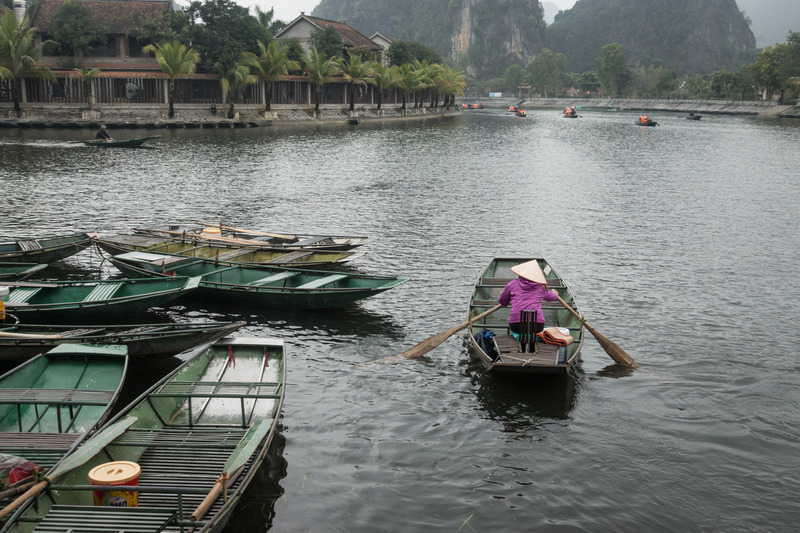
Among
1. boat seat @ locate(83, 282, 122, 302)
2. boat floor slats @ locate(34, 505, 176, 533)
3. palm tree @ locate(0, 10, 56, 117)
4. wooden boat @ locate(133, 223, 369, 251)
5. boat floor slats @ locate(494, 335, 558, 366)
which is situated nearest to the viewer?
boat floor slats @ locate(34, 505, 176, 533)

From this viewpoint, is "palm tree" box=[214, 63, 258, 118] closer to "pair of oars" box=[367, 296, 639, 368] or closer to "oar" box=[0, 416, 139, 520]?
"pair of oars" box=[367, 296, 639, 368]

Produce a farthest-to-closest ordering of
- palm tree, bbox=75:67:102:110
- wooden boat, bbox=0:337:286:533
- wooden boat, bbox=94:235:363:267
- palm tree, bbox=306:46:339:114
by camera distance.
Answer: palm tree, bbox=306:46:339:114 → palm tree, bbox=75:67:102:110 → wooden boat, bbox=94:235:363:267 → wooden boat, bbox=0:337:286:533

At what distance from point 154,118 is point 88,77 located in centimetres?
→ 709

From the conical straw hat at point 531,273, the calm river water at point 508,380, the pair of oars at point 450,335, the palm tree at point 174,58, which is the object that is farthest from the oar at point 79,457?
the palm tree at point 174,58

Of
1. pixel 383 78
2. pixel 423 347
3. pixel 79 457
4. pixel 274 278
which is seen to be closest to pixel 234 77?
pixel 383 78

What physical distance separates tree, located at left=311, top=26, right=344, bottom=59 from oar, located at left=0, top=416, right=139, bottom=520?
279 feet

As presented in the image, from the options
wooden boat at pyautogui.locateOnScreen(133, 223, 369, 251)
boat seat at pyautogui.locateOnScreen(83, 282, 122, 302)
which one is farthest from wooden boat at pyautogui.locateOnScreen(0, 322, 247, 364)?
wooden boat at pyautogui.locateOnScreen(133, 223, 369, 251)

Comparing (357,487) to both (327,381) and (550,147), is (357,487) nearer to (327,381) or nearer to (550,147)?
(327,381)

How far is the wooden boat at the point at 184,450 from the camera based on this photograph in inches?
311

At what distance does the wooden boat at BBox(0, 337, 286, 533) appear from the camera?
25.9ft

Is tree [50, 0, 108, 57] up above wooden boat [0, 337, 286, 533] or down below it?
above

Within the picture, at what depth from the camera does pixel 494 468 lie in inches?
437

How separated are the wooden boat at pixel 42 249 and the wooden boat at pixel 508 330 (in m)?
Result: 11.8

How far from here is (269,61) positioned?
242 ft
